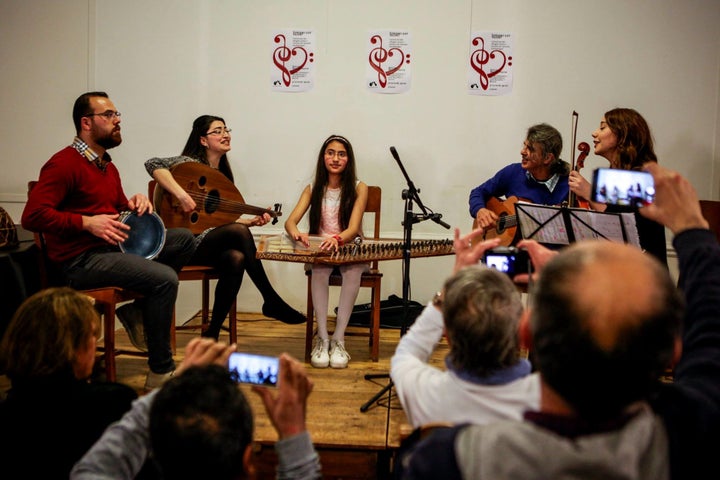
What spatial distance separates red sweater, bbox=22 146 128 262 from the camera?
297cm

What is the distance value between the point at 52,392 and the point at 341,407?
1602mm

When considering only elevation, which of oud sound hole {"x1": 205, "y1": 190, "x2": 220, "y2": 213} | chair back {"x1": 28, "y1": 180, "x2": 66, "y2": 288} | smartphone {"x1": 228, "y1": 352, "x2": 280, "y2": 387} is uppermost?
oud sound hole {"x1": 205, "y1": 190, "x2": 220, "y2": 213}

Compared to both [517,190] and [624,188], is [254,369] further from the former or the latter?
[517,190]

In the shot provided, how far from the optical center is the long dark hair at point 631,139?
11.0 feet

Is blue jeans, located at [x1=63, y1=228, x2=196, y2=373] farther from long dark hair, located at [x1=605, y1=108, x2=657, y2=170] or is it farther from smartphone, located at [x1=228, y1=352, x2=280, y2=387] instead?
long dark hair, located at [x1=605, y1=108, x2=657, y2=170]

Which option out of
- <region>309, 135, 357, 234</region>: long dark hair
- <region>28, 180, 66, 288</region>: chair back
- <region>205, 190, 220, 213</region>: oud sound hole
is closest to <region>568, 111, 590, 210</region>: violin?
<region>309, 135, 357, 234</region>: long dark hair

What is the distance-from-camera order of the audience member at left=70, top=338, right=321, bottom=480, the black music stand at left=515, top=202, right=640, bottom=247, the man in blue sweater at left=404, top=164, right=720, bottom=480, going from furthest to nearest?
the black music stand at left=515, top=202, right=640, bottom=247
the audience member at left=70, top=338, right=321, bottom=480
the man in blue sweater at left=404, top=164, right=720, bottom=480

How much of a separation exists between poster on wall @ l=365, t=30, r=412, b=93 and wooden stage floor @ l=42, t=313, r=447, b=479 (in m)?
1.77

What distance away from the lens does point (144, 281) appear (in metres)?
3.07

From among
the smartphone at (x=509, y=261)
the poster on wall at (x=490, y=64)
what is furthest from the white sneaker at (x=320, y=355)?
the poster on wall at (x=490, y=64)

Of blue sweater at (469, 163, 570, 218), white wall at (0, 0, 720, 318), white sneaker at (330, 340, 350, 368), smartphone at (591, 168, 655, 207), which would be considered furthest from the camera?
white wall at (0, 0, 720, 318)

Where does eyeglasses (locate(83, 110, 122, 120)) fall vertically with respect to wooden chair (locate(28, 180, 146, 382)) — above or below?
above

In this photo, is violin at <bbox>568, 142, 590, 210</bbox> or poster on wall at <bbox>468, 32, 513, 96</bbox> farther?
poster on wall at <bbox>468, 32, 513, 96</bbox>

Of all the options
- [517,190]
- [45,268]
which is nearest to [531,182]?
[517,190]
